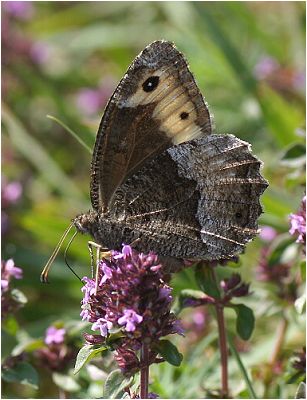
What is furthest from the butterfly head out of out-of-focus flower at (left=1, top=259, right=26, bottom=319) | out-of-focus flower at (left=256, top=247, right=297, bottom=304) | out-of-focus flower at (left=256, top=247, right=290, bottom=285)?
out-of-focus flower at (left=256, top=247, right=290, bottom=285)

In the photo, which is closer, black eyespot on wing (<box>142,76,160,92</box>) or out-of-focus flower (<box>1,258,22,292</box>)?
black eyespot on wing (<box>142,76,160,92</box>)

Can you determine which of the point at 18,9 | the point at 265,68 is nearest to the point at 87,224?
the point at 265,68

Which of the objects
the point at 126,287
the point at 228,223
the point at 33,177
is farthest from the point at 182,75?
the point at 33,177

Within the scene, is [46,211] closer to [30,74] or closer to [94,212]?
[30,74]

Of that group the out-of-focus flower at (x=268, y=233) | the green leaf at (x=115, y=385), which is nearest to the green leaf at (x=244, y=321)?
the green leaf at (x=115, y=385)

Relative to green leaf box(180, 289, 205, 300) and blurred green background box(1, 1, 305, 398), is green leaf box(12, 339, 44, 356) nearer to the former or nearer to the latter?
blurred green background box(1, 1, 305, 398)

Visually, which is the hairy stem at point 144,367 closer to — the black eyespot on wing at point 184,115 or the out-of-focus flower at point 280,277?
the black eyespot on wing at point 184,115

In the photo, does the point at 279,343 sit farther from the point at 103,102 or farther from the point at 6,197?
the point at 103,102
